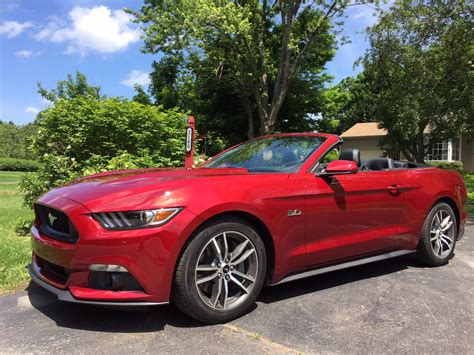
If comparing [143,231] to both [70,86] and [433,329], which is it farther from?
[70,86]

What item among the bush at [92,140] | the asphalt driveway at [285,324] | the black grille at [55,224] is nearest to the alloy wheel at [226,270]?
the asphalt driveway at [285,324]

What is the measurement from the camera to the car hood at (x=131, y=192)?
3.03 metres

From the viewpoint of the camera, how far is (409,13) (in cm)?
1469

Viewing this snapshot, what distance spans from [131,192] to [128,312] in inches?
42.6

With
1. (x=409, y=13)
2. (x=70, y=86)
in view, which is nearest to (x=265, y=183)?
(x=409, y=13)

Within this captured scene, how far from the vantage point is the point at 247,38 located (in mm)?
18922

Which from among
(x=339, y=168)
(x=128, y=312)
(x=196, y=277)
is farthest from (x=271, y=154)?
(x=128, y=312)

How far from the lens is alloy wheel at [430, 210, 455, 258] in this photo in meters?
5.09

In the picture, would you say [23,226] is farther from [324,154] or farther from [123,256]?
[324,154]

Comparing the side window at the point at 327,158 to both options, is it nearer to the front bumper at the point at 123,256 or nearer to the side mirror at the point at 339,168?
the side mirror at the point at 339,168

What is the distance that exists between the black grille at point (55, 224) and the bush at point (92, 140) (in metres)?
3.12

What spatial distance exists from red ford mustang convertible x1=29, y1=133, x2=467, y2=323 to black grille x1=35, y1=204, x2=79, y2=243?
12 mm

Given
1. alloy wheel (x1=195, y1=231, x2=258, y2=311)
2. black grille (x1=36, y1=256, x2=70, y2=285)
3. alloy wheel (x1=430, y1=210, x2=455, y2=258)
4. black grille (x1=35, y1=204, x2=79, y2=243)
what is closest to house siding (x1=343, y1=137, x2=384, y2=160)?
alloy wheel (x1=430, y1=210, x2=455, y2=258)

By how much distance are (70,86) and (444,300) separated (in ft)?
115
